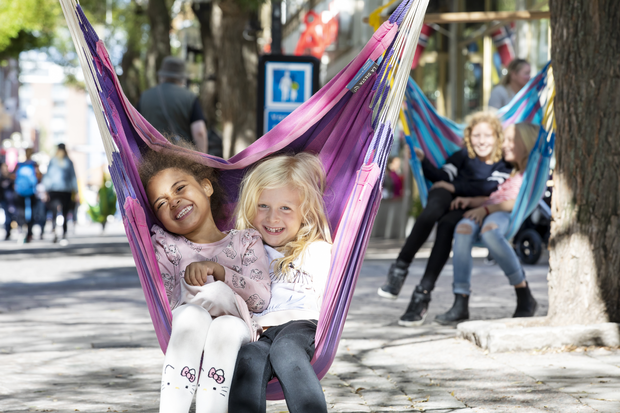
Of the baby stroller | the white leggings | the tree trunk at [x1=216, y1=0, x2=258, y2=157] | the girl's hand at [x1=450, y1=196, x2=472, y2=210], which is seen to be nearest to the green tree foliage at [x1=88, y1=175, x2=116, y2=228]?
the tree trunk at [x1=216, y1=0, x2=258, y2=157]

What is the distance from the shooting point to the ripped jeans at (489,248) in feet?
17.2

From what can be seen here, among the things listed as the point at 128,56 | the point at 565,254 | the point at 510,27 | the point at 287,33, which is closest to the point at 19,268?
the point at 565,254

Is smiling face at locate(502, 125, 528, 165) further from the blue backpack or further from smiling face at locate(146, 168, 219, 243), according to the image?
the blue backpack

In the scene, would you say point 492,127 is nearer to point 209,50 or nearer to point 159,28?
point 209,50

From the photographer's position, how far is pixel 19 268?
9734 mm

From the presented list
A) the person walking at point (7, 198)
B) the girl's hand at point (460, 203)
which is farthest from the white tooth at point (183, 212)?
the person walking at point (7, 198)

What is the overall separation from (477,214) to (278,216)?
2.39 metres

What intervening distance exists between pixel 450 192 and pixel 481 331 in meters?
1.26

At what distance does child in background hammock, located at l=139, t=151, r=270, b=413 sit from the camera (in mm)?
2682

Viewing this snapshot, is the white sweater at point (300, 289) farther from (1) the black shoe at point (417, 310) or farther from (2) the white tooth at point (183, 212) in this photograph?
(1) the black shoe at point (417, 310)

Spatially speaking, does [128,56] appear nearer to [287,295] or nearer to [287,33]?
[287,33]

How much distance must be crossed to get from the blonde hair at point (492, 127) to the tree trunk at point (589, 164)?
2.97 ft

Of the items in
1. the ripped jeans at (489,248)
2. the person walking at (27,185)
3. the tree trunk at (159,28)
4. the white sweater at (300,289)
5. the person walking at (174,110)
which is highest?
the tree trunk at (159,28)

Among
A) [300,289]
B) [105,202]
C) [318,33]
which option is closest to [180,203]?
[300,289]
